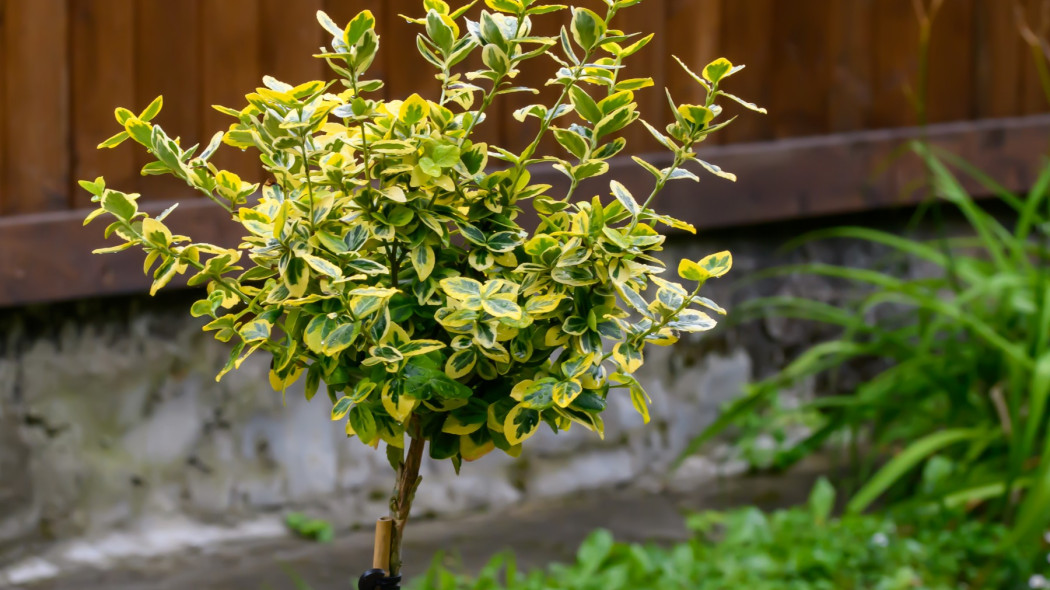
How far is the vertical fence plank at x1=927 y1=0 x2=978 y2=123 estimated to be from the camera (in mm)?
3912

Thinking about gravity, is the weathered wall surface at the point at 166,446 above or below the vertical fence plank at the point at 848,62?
below

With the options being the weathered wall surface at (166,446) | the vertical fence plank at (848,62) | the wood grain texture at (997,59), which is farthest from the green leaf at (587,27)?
the wood grain texture at (997,59)

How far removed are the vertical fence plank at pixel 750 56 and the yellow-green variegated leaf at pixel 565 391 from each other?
105 inches

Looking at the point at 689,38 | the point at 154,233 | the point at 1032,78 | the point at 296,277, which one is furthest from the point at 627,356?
the point at 1032,78

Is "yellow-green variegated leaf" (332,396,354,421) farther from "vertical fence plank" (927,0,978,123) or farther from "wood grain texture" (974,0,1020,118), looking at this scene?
"wood grain texture" (974,0,1020,118)

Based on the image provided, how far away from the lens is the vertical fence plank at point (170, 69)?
Answer: 2725 millimetres

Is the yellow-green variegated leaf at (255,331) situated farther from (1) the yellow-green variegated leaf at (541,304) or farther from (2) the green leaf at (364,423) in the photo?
(1) the yellow-green variegated leaf at (541,304)

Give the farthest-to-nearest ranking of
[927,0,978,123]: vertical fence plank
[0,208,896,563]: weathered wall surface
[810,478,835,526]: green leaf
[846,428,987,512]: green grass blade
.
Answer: [927,0,978,123]: vertical fence plank < [810,478,835,526]: green leaf < [846,428,987,512]: green grass blade < [0,208,896,563]: weathered wall surface

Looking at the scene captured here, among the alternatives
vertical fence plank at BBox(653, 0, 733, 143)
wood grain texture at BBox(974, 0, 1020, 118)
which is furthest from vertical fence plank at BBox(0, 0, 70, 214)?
wood grain texture at BBox(974, 0, 1020, 118)

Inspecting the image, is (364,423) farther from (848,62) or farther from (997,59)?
(997,59)

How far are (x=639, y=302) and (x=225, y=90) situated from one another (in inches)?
80.0

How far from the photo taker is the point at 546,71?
3207 mm

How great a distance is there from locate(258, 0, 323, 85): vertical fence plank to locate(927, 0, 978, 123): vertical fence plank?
2.20 m

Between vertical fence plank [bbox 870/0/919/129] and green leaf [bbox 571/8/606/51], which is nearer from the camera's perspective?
green leaf [bbox 571/8/606/51]
